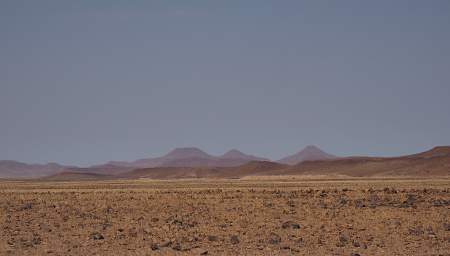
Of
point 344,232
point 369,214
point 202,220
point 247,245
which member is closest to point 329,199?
point 369,214

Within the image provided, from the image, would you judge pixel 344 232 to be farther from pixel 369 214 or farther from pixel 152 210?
pixel 152 210

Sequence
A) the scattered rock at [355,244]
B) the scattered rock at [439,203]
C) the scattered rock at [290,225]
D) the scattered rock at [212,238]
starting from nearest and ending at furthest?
the scattered rock at [355,244] < the scattered rock at [212,238] < the scattered rock at [290,225] < the scattered rock at [439,203]

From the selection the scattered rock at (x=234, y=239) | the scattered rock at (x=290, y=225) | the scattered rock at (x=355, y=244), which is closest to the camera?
the scattered rock at (x=355, y=244)

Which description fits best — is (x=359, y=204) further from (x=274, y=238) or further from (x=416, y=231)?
(x=274, y=238)

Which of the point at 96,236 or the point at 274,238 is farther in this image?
the point at 96,236

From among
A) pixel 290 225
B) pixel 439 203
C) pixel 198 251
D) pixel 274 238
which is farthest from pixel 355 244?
pixel 439 203

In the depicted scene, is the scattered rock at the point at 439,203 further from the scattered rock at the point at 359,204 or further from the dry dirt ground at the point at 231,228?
the scattered rock at the point at 359,204

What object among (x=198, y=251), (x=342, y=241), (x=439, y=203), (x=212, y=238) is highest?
(x=439, y=203)

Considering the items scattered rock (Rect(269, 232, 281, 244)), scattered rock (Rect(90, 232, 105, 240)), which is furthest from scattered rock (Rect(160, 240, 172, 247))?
scattered rock (Rect(269, 232, 281, 244))

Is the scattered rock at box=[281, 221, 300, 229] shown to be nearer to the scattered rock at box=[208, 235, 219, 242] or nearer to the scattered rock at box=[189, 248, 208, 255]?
the scattered rock at box=[208, 235, 219, 242]

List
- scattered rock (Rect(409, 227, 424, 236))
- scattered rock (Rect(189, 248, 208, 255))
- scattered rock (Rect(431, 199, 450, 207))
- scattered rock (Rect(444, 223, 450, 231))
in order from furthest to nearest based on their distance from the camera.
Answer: scattered rock (Rect(431, 199, 450, 207)) < scattered rock (Rect(444, 223, 450, 231)) < scattered rock (Rect(409, 227, 424, 236)) < scattered rock (Rect(189, 248, 208, 255))

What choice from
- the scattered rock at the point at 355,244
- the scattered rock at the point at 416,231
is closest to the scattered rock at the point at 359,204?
the scattered rock at the point at 416,231

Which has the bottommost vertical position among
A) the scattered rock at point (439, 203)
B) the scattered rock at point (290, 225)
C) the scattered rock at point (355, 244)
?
the scattered rock at point (355, 244)

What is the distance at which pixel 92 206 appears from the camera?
35.8m
